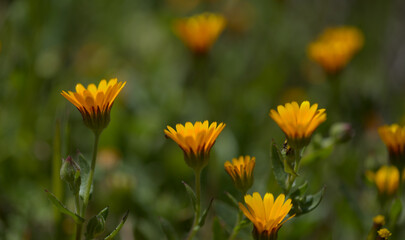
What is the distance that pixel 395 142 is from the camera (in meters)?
1.91

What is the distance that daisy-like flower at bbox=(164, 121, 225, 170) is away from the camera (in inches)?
62.6

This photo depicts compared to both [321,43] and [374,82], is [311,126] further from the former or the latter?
[374,82]

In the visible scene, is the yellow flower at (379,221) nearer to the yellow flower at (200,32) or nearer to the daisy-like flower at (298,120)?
the daisy-like flower at (298,120)

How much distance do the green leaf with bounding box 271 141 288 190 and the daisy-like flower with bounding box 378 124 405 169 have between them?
0.42 meters

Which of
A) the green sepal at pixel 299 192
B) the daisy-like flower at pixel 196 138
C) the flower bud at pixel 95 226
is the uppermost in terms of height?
the daisy-like flower at pixel 196 138

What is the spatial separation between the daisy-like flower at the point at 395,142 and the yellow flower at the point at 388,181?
125 millimetres

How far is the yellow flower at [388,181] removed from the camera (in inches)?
80.4

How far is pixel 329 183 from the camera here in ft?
9.86

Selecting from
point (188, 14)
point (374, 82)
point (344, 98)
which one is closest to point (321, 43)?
point (344, 98)

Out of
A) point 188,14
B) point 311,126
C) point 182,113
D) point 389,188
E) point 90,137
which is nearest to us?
point 311,126

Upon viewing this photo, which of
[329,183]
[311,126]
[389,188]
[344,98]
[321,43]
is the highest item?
[311,126]

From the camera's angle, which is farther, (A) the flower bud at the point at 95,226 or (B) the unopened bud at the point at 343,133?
(B) the unopened bud at the point at 343,133

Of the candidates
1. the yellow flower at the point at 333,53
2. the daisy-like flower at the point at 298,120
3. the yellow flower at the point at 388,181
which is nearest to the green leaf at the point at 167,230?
the daisy-like flower at the point at 298,120

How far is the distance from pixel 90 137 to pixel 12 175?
24.4 inches
